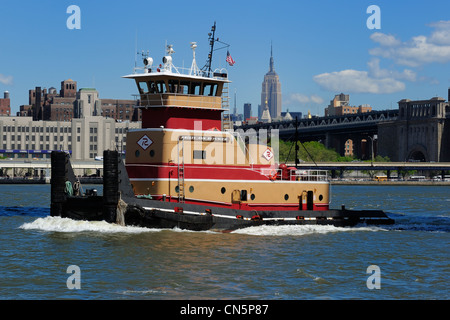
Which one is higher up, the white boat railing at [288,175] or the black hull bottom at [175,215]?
the white boat railing at [288,175]

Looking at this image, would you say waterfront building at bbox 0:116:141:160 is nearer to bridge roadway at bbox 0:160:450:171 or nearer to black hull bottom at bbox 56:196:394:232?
bridge roadway at bbox 0:160:450:171

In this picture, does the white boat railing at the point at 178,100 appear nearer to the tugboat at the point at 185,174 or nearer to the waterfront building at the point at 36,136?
the tugboat at the point at 185,174

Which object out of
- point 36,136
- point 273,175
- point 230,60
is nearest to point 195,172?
point 273,175

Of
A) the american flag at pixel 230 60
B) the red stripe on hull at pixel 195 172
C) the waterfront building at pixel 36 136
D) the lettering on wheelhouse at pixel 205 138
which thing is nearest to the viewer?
the red stripe on hull at pixel 195 172

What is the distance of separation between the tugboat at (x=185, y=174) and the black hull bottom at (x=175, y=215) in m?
0.05

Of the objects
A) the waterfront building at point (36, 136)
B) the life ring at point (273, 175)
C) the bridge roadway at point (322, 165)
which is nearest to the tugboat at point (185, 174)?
the life ring at point (273, 175)

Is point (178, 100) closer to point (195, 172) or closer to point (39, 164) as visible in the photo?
point (195, 172)

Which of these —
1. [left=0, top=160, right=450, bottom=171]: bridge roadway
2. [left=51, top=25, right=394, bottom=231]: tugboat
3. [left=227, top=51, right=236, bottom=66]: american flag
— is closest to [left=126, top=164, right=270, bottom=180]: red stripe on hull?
[left=51, top=25, right=394, bottom=231]: tugboat

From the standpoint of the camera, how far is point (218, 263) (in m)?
27.7

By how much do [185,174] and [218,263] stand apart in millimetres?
8396

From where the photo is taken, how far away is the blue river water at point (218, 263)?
75.6ft

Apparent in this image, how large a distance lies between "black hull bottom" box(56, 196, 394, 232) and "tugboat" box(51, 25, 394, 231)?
0.05m

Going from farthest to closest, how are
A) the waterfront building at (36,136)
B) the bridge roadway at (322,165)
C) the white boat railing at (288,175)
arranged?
1. the waterfront building at (36,136)
2. the bridge roadway at (322,165)
3. the white boat railing at (288,175)
